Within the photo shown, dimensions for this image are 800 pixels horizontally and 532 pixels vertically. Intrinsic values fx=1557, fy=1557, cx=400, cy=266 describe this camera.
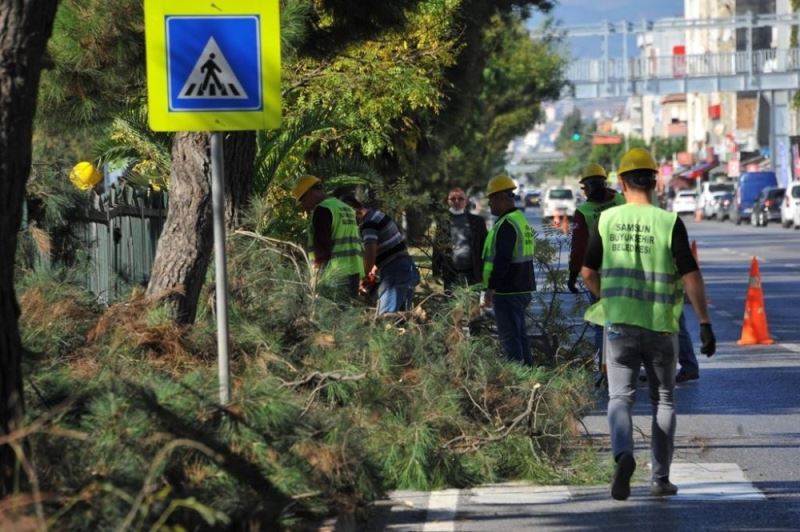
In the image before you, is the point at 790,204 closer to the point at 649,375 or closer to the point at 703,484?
the point at 703,484

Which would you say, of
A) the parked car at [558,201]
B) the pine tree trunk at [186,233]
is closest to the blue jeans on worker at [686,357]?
the pine tree trunk at [186,233]

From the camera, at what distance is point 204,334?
9.34 m

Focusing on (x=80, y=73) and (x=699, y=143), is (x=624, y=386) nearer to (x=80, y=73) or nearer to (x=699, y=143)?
(x=80, y=73)

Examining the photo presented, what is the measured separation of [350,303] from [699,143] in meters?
125

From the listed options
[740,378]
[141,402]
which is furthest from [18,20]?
[740,378]

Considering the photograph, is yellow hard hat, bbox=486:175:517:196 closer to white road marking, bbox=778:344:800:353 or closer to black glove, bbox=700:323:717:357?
black glove, bbox=700:323:717:357

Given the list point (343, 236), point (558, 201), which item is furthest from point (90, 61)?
point (558, 201)

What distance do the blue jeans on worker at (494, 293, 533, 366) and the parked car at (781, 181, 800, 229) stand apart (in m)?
45.1

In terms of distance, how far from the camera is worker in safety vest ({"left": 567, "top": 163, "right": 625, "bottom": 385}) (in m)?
12.8

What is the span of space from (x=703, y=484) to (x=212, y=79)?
3.61 metres


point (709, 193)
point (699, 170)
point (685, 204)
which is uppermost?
point (699, 170)

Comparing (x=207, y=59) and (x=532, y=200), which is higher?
(x=532, y=200)

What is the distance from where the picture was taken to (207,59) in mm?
7980

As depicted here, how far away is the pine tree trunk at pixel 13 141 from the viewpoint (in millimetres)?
5887
